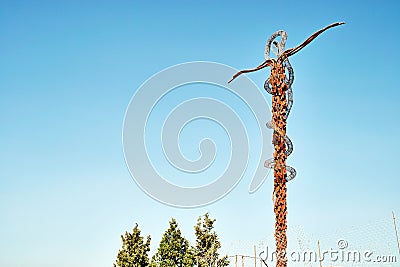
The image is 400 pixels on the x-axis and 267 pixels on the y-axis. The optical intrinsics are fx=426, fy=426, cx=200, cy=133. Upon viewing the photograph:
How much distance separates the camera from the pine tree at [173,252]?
18.4m

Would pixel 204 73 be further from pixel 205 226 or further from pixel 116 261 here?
pixel 116 261

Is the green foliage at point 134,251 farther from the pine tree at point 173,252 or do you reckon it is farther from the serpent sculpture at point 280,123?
the serpent sculpture at point 280,123

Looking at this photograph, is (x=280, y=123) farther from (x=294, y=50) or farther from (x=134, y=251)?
(x=134, y=251)

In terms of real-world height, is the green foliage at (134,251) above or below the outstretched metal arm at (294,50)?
below

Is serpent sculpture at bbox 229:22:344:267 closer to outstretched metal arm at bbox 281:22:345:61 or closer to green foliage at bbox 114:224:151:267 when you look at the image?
outstretched metal arm at bbox 281:22:345:61

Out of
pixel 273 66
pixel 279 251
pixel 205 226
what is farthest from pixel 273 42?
pixel 205 226

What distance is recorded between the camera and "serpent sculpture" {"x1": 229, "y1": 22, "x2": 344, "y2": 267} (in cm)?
1249

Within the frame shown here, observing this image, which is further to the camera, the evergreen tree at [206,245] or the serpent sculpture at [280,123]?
the evergreen tree at [206,245]

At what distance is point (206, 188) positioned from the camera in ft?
45.4

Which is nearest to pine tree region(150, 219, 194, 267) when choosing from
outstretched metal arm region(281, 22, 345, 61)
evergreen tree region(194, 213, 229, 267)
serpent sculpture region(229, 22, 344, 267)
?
evergreen tree region(194, 213, 229, 267)

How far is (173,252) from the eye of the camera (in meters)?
18.5

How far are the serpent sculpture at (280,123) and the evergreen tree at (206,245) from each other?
625 cm

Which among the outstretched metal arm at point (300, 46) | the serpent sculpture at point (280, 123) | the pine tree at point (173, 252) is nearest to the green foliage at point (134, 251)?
the pine tree at point (173, 252)

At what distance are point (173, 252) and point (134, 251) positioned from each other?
5.73 ft
